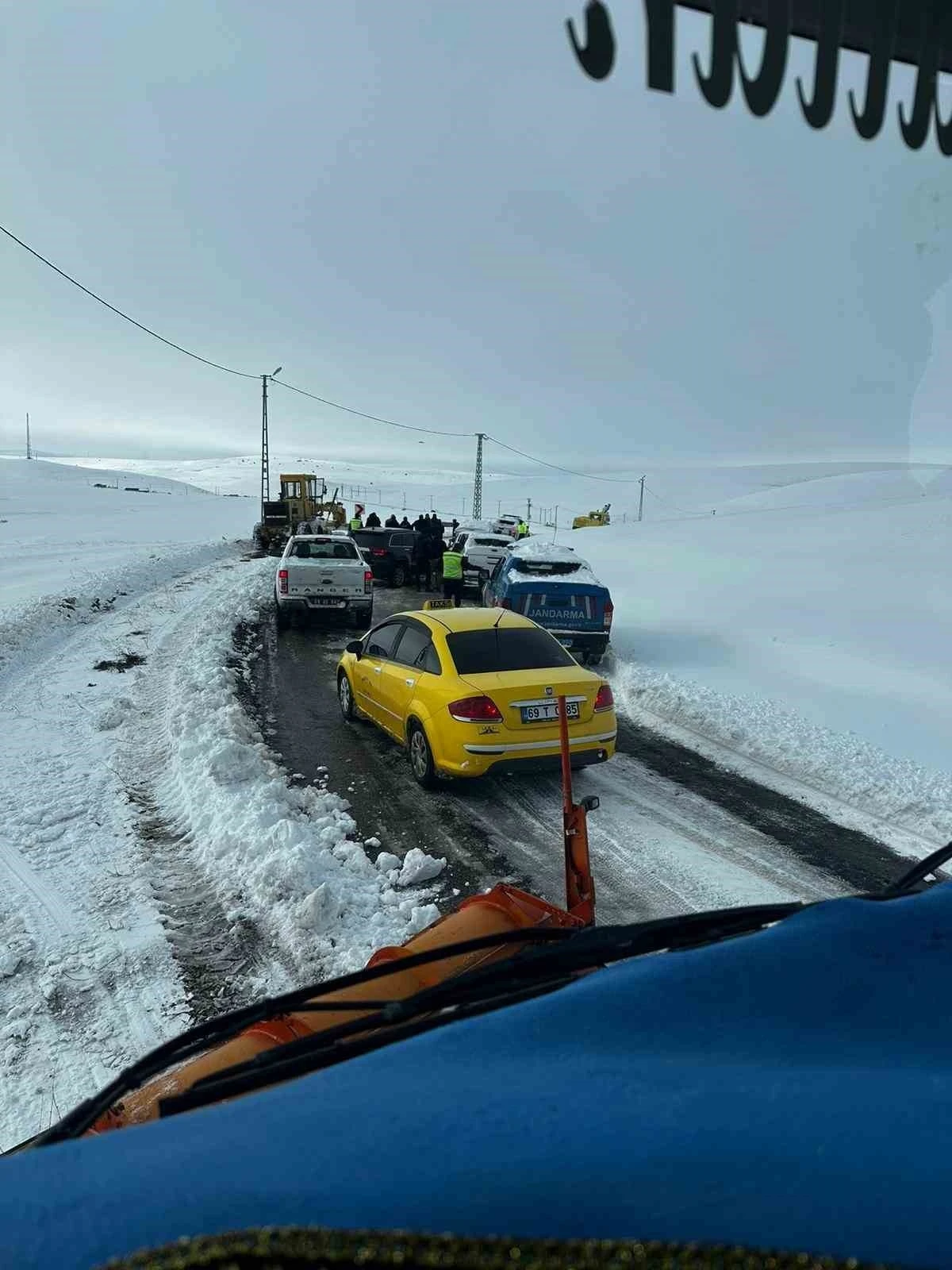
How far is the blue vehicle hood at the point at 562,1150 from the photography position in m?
0.96

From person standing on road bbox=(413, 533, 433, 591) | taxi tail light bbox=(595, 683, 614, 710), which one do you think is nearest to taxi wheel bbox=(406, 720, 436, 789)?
taxi tail light bbox=(595, 683, 614, 710)

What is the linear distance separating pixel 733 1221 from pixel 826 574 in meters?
21.6

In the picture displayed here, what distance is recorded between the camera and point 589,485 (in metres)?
166

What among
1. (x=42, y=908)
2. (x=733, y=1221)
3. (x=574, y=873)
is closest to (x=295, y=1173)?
(x=733, y=1221)

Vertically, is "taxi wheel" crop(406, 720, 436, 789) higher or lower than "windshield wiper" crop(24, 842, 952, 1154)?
lower

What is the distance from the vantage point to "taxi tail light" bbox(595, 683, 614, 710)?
7.38 metres

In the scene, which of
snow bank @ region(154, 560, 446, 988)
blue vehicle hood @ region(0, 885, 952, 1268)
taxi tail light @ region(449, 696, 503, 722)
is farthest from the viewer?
taxi tail light @ region(449, 696, 503, 722)

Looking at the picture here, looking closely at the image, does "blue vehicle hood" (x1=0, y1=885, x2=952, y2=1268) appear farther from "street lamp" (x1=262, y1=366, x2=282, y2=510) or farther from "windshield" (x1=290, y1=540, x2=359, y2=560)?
"street lamp" (x1=262, y1=366, x2=282, y2=510)

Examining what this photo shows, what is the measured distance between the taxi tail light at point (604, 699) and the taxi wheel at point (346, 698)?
335cm

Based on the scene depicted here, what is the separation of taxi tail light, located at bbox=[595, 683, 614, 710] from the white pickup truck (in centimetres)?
940

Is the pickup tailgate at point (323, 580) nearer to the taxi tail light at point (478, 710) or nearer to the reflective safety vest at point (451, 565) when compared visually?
the reflective safety vest at point (451, 565)

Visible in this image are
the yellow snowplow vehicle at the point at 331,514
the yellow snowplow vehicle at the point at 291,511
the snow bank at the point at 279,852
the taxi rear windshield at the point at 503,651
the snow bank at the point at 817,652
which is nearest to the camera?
the snow bank at the point at 279,852

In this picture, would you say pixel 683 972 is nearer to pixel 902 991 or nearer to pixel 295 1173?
pixel 902 991

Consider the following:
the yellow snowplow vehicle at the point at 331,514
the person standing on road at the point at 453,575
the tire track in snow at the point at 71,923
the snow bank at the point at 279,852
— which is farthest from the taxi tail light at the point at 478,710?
the yellow snowplow vehicle at the point at 331,514
